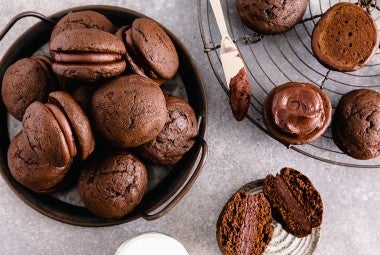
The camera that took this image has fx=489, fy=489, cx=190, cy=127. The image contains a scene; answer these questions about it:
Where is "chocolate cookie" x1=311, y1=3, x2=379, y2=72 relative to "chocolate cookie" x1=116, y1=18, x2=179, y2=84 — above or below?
below

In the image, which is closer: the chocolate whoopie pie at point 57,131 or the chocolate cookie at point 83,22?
the chocolate whoopie pie at point 57,131

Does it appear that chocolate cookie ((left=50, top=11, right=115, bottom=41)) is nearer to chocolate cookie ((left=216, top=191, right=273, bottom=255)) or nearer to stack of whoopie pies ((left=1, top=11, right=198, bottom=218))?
stack of whoopie pies ((left=1, top=11, right=198, bottom=218))

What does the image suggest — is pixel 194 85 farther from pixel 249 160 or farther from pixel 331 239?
pixel 331 239

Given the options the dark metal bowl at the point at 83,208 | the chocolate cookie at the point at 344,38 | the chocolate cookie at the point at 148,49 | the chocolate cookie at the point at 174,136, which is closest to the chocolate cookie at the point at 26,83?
the dark metal bowl at the point at 83,208

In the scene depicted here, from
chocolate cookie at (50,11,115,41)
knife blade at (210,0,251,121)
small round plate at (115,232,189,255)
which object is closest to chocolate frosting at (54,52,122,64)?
chocolate cookie at (50,11,115,41)

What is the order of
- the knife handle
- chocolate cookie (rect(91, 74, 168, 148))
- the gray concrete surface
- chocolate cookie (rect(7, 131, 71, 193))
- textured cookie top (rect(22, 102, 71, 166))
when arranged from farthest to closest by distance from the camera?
the gray concrete surface, the knife handle, chocolate cookie (rect(7, 131, 71, 193)), chocolate cookie (rect(91, 74, 168, 148)), textured cookie top (rect(22, 102, 71, 166))

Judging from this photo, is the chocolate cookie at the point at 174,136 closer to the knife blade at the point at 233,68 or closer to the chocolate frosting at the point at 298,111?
the knife blade at the point at 233,68
